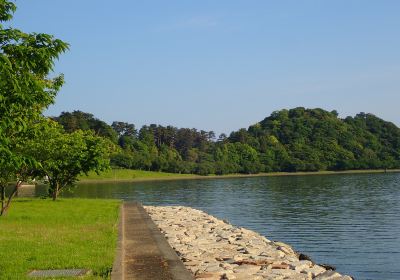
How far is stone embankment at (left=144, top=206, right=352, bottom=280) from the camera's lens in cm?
1606

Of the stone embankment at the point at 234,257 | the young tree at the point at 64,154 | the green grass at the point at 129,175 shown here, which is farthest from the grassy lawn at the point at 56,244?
the green grass at the point at 129,175

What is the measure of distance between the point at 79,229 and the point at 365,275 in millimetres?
→ 13286


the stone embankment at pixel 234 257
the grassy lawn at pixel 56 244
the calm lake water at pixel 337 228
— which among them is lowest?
the calm lake water at pixel 337 228

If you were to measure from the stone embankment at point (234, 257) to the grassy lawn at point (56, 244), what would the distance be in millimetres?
2994

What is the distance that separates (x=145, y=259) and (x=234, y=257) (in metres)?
4.74

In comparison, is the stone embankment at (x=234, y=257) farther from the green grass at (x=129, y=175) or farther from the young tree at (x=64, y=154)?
the green grass at (x=129, y=175)

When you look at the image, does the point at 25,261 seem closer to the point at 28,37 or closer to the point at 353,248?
the point at 28,37

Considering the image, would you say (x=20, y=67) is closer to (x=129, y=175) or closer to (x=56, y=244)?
(x=56, y=244)

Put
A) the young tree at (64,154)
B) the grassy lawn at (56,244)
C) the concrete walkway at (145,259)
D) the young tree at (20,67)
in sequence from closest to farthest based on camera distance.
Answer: the young tree at (20,67), the concrete walkway at (145,259), the grassy lawn at (56,244), the young tree at (64,154)

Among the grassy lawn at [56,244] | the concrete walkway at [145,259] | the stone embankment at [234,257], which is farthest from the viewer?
the stone embankment at [234,257]

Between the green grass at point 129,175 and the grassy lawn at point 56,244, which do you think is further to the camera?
the green grass at point 129,175

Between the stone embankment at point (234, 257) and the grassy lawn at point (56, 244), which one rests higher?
the grassy lawn at point (56, 244)

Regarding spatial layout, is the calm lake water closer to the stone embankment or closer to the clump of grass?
the stone embankment

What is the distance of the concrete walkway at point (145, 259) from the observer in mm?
13574
